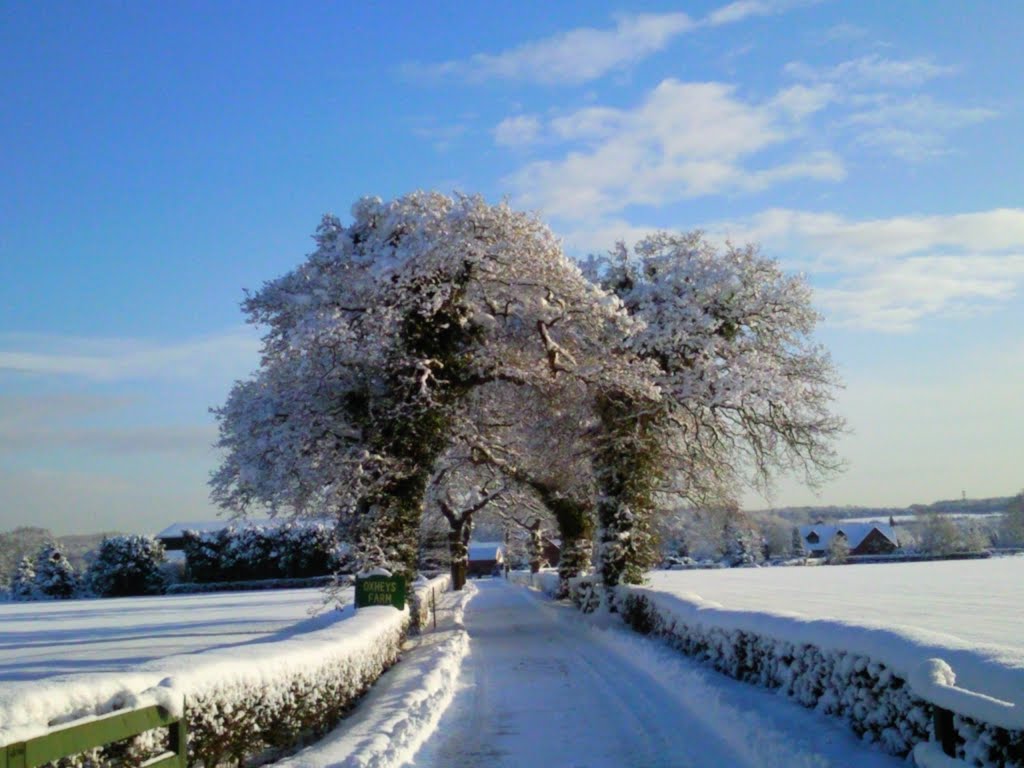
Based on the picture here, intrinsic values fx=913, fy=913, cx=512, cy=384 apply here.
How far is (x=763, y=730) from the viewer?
858 cm

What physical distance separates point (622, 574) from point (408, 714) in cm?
→ 1360

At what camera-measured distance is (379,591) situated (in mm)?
18266

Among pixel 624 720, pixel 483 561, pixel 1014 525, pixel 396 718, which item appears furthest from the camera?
pixel 1014 525

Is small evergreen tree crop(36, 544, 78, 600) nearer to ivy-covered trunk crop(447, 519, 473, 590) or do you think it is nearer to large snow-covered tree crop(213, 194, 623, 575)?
ivy-covered trunk crop(447, 519, 473, 590)

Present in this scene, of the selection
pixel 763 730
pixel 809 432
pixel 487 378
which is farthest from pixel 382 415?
pixel 763 730

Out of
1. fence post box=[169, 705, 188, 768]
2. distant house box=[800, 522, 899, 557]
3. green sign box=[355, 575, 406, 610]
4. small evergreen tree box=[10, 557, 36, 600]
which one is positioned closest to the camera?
fence post box=[169, 705, 188, 768]

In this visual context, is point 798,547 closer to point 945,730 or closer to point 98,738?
point 945,730

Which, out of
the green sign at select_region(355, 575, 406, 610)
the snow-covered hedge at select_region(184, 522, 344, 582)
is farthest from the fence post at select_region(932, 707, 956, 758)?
the snow-covered hedge at select_region(184, 522, 344, 582)

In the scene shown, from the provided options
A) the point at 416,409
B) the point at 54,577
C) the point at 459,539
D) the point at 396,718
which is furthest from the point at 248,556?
the point at 396,718

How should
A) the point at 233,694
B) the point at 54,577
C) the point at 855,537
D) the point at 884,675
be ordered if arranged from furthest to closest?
the point at 855,537, the point at 54,577, the point at 233,694, the point at 884,675

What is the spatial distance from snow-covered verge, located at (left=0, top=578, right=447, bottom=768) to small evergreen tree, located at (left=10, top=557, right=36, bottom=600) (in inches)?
2637

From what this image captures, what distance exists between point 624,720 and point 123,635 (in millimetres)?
18391

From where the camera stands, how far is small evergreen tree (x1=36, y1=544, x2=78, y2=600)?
67125mm

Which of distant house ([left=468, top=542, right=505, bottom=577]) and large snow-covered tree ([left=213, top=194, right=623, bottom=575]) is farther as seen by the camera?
distant house ([left=468, top=542, right=505, bottom=577])
